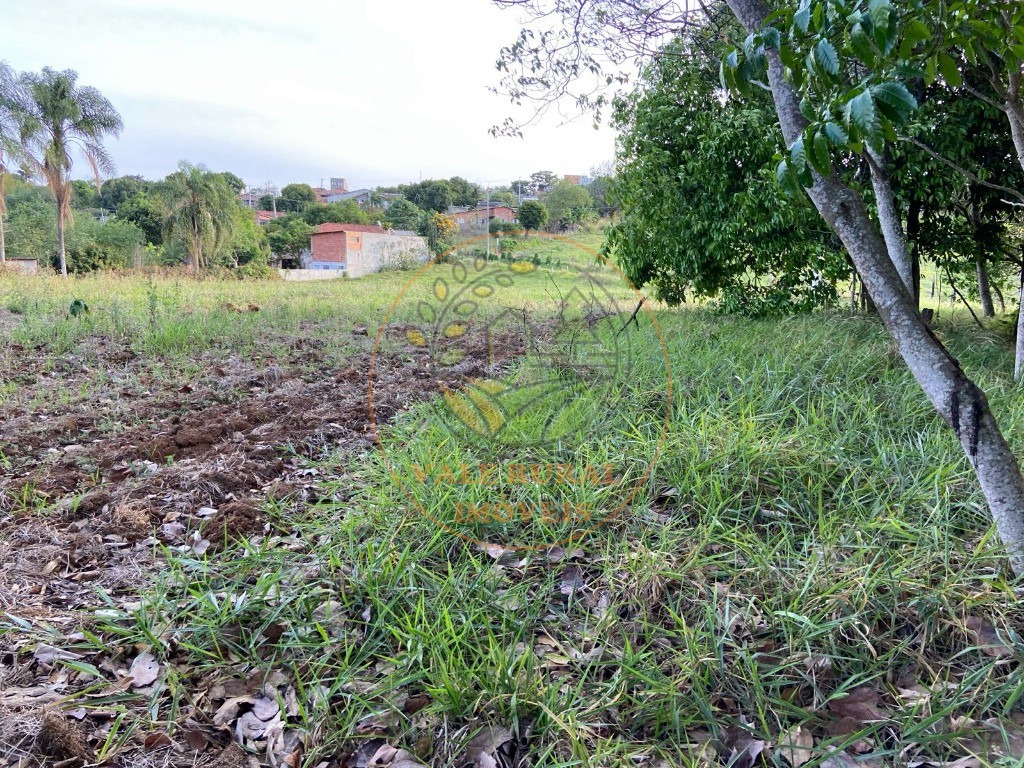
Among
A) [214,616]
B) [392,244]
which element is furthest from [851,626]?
[392,244]

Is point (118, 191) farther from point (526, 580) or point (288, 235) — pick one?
point (526, 580)

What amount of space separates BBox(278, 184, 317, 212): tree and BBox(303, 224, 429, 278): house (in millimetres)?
26079

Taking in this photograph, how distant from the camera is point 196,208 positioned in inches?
974

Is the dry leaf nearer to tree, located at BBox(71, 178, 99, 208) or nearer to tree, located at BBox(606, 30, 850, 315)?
tree, located at BBox(606, 30, 850, 315)

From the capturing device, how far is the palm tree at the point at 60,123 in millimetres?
20547

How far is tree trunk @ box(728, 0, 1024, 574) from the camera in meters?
1.62

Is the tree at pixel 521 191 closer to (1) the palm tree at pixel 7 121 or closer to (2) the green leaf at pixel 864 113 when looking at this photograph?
(2) the green leaf at pixel 864 113

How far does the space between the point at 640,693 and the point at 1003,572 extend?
1.12 meters

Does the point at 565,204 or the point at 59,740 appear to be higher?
the point at 565,204

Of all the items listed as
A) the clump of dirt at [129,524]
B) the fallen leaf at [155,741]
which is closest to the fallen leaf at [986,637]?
the fallen leaf at [155,741]

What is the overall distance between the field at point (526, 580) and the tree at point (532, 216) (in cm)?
20

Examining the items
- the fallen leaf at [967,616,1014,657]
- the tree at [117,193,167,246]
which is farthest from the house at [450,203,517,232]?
the tree at [117,193,167,246]

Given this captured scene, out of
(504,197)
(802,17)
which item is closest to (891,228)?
(504,197)

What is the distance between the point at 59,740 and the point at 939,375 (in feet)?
7.65
